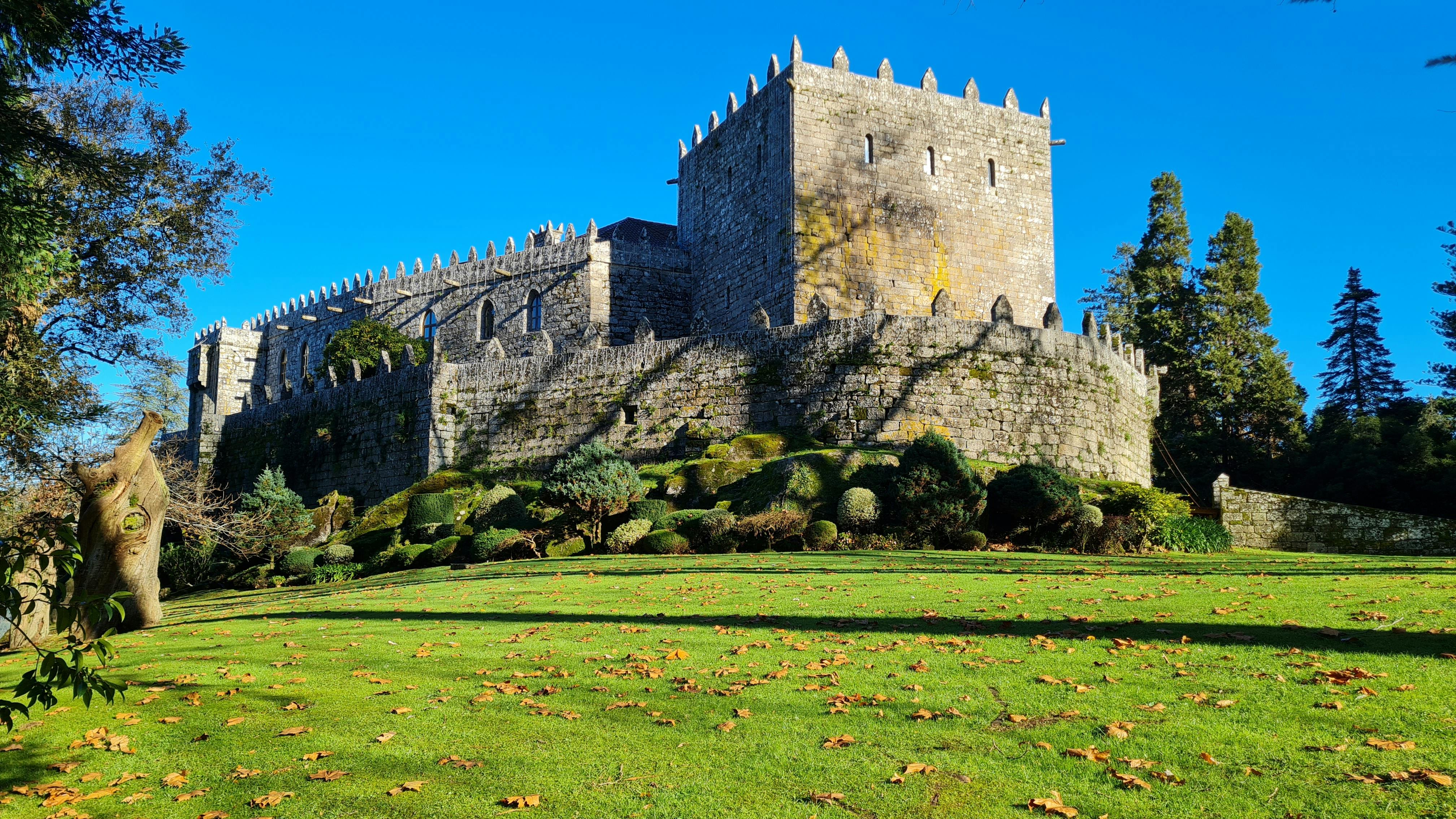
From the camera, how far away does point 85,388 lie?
1947 cm

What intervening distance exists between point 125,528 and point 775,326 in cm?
2235

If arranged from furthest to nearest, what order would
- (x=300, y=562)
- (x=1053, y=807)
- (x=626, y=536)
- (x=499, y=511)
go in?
(x=499, y=511) < (x=300, y=562) < (x=626, y=536) < (x=1053, y=807)

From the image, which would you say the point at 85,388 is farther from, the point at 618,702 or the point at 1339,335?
the point at 1339,335

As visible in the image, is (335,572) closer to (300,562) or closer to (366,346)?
(300,562)

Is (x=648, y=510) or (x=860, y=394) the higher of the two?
(x=860, y=394)

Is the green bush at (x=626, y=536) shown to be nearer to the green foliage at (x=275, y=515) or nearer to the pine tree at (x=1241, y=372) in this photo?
the green foliage at (x=275, y=515)

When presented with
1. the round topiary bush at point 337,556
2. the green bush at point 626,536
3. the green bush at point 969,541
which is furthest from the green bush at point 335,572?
the green bush at point 969,541

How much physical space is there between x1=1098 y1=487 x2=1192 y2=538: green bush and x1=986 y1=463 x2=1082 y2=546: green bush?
4.45 ft

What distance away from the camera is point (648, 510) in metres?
21.1

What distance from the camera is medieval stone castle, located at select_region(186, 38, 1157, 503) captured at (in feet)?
81.7

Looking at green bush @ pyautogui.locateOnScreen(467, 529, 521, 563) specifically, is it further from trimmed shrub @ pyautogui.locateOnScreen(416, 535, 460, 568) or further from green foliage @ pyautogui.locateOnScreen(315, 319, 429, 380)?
green foliage @ pyautogui.locateOnScreen(315, 319, 429, 380)

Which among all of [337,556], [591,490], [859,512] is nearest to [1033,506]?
[859,512]

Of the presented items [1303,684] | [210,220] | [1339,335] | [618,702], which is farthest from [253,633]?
[1339,335]

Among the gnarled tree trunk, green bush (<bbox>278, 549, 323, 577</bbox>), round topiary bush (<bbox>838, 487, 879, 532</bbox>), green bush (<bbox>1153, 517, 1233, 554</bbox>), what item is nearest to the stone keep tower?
round topiary bush (<bbox>838, 487, 879, 532</bbox>)
